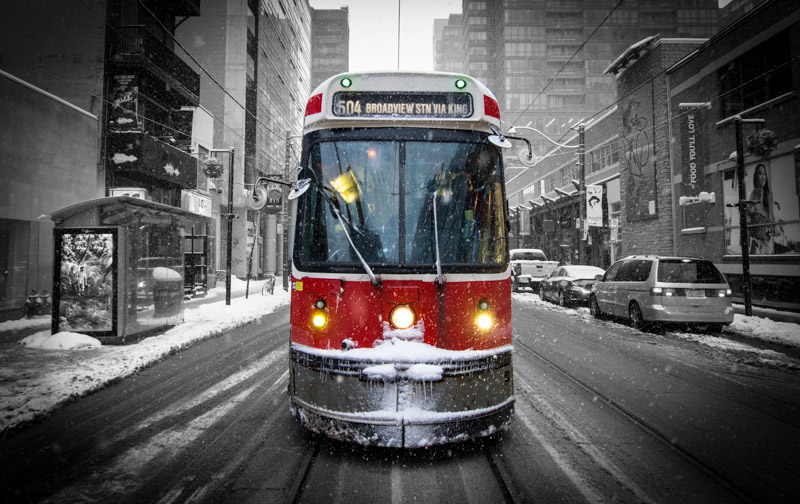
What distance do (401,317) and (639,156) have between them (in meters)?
23.3

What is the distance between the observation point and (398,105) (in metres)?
4.33

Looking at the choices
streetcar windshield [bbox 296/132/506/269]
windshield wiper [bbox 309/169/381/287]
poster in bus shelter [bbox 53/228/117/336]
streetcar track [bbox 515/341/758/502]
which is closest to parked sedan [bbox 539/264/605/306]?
streetcar track [bbox 515/341/758/502]

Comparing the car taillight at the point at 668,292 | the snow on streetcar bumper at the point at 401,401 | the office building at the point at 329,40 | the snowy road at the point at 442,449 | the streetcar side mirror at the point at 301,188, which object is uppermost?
the office building at the point at 329,40

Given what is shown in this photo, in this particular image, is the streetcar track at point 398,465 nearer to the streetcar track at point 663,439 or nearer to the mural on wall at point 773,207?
the streetcar track at point 663,439

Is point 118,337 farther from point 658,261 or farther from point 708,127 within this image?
point 708,127

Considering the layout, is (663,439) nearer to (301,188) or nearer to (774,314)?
(301,188)

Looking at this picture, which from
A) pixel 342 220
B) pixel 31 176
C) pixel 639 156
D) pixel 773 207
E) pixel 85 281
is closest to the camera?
pixel 342 220

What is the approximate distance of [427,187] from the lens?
166 inches

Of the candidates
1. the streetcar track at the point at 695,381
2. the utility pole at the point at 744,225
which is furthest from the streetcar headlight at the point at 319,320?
the utility pole at the point at 744,225

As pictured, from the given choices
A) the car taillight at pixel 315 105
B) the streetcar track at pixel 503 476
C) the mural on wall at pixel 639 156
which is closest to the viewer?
the streetcar track at pixel 503 476

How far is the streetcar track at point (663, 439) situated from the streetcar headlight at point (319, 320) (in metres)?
3.20

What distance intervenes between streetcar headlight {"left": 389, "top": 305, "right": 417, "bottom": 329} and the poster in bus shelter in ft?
25.1

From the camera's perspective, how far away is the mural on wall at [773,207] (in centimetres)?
1464

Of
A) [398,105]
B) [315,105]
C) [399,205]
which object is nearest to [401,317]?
[399,205]
